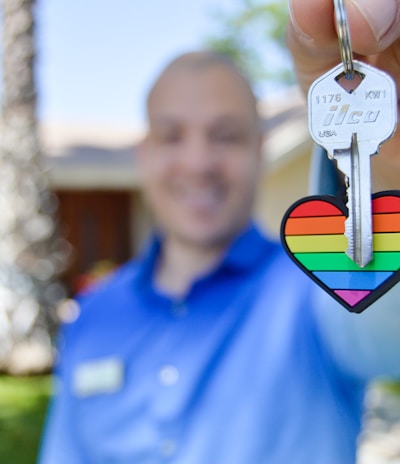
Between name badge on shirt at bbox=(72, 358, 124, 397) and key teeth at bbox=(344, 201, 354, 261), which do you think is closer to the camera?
key teeth at bbox=(344, 201, 354, 261)

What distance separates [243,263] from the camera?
207cm

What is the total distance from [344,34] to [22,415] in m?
5.93

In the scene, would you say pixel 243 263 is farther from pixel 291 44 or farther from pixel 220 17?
pixel 220 17

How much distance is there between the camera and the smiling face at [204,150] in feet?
6.52

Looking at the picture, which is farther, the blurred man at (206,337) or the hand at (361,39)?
the blurred man at (206,337)

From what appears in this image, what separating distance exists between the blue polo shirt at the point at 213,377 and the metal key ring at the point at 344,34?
1.05 m

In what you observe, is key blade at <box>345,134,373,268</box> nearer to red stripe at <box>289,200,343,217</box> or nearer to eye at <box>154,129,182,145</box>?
red stripe at <box>289,200,343,217</box>

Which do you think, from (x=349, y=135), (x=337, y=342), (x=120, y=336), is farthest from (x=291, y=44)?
(x=120, y=336)

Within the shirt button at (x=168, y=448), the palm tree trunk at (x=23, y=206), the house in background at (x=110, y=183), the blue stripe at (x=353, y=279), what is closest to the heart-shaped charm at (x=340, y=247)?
the blue stripe at (x=353, y=279)

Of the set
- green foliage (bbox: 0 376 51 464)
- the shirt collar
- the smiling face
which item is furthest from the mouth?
green foliage (bbox: 0 376 51 464)

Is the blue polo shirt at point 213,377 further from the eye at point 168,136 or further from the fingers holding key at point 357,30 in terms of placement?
the fingers holding key at point 357,30

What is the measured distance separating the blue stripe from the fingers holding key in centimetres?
22

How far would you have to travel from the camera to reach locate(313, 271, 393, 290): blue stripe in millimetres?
607

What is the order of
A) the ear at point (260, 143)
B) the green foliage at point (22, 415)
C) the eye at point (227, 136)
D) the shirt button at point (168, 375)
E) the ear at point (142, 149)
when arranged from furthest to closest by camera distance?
the green foliage at point (22, 415) < the ear at point (142, 149) < the ear at point (260, 143) < the eye at point (227, 136) < the shirt button at point (168, 375)
